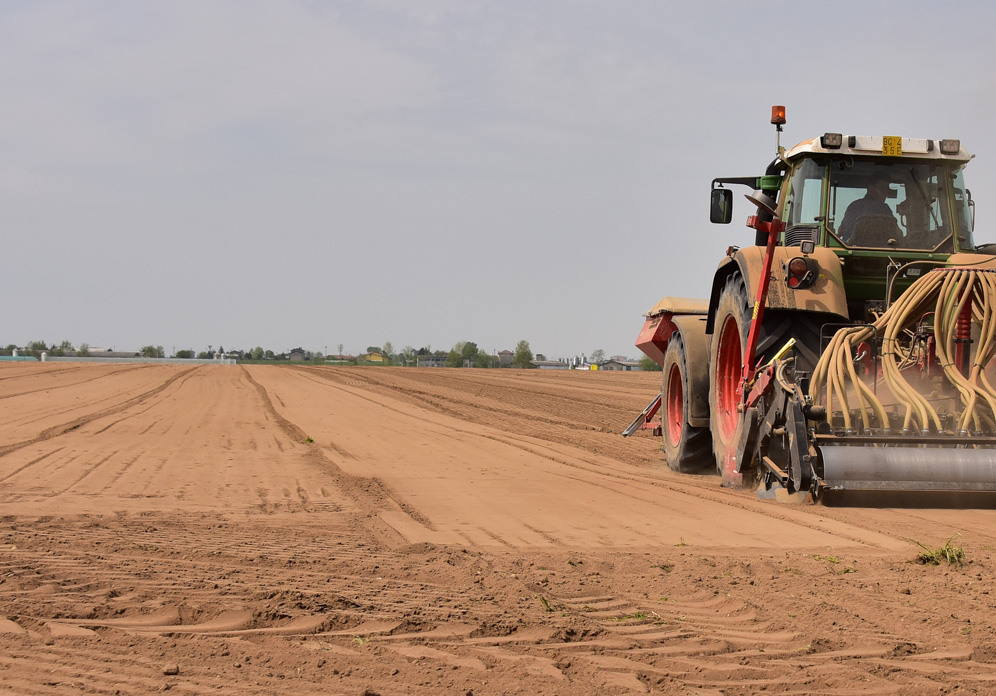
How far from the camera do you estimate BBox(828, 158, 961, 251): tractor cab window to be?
776 centimetres

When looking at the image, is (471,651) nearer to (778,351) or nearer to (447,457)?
(778,351)

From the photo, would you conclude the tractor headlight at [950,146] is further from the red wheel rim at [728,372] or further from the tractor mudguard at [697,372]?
the tractor mudguard at [697,372]

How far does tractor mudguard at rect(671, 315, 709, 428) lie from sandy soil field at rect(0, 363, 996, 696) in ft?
2.55

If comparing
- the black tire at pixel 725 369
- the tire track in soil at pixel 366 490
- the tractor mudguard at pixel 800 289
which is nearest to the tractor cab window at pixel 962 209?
the tractor mudguard at pixel 800 289

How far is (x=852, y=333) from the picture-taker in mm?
6793

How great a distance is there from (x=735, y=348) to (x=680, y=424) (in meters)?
1.83

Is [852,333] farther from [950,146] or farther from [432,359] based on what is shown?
[432,359]

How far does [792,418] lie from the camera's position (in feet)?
20.5

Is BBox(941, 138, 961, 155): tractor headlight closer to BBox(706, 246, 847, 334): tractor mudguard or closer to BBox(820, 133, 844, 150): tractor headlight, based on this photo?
BBox(820, 133, 844, 150): tractor headlight

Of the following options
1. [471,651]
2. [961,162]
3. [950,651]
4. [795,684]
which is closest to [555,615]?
[471,651]

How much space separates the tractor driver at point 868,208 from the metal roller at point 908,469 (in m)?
2.25

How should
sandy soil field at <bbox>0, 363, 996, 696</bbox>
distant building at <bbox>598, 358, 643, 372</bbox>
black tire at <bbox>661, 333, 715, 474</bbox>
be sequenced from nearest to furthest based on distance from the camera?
sandy soil field at <bbox>0, 363, 996, 696</bbox>
black tire at <bbox>661, 333, 715, 474</bbox>
distant building at <bbox>598, 358, 643, 372</bbox>

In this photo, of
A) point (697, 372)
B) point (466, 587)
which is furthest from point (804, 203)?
point (466, 587)

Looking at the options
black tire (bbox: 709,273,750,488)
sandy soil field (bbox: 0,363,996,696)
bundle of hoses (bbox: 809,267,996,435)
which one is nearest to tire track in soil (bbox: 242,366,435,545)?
sandy soil field (bbox: 0,363,996,696)
